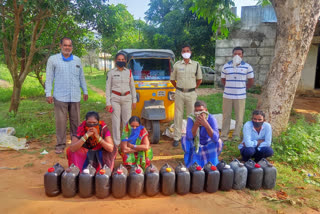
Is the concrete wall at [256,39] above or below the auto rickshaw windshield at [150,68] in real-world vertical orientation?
above

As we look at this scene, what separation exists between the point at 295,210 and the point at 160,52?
12.5ft

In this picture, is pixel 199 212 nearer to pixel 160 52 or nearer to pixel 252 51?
pixel 160 52

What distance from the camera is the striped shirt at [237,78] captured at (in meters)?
4.89

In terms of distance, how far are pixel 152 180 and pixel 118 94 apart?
198 centimetres

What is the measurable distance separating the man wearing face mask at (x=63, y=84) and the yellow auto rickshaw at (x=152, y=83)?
4.00ft

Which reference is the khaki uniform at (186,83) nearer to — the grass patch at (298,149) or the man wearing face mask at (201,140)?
the man wearing face mask at (201,140)

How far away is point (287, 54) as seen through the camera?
4.42m

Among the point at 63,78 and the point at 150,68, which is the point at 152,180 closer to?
the point at 63,78

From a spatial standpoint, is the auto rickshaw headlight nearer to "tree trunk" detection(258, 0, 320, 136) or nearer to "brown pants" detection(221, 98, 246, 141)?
"brown pants" detection(221, 98, 246, 141)

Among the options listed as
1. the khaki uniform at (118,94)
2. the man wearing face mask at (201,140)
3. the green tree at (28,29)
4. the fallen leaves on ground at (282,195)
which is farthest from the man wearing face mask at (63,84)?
the fallen leaves on ground at (282,195)

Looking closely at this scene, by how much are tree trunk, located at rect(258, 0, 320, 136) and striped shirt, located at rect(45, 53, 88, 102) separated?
3.45m

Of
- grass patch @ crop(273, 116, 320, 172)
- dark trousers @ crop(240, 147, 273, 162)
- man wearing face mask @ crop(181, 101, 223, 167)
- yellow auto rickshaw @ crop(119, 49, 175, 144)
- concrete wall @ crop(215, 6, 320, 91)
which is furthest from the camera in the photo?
concrete wall @ crop(215, 6, 320, 91)

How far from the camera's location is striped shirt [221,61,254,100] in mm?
4891

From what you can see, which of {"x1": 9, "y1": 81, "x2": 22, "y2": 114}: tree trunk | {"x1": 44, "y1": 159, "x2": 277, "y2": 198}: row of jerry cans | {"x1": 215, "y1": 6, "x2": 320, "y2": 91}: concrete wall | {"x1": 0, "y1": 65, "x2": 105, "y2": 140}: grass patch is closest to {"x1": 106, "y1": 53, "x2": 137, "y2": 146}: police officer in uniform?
{"x1": 44, "y1": 159, "x2": 277, "y2": 198}: row of jerry cans
